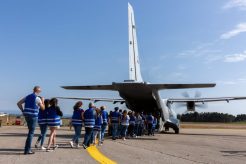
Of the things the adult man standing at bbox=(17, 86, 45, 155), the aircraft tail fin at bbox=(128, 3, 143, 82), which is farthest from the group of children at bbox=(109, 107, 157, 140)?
the adult man standing at bbox=(17, 86, 45, 155)

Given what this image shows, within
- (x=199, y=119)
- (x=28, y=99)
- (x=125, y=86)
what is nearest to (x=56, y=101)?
(x=28, y=99)

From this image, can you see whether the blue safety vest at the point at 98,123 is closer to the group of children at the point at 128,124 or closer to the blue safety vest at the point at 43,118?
the blue safety vest at the point at 43,118

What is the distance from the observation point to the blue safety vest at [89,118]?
11.5 meters

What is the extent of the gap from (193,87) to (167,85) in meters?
1.49

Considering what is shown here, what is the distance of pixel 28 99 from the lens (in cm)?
888

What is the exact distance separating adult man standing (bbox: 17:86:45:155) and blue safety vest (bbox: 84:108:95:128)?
2829 mm

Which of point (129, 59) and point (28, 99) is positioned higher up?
point (129, 59)

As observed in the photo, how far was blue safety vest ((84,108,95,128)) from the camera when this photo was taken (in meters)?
11.5

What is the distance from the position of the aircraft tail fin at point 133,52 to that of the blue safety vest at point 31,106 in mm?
12177

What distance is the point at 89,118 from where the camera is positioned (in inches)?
456

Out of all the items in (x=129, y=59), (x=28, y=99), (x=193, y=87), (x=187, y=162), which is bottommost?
(x=187, y=162)

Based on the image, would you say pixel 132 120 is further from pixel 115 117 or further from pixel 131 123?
pixel 115 117

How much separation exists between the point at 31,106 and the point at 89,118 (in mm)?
3163

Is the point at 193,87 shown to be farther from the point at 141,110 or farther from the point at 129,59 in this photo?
the point at 141,110
